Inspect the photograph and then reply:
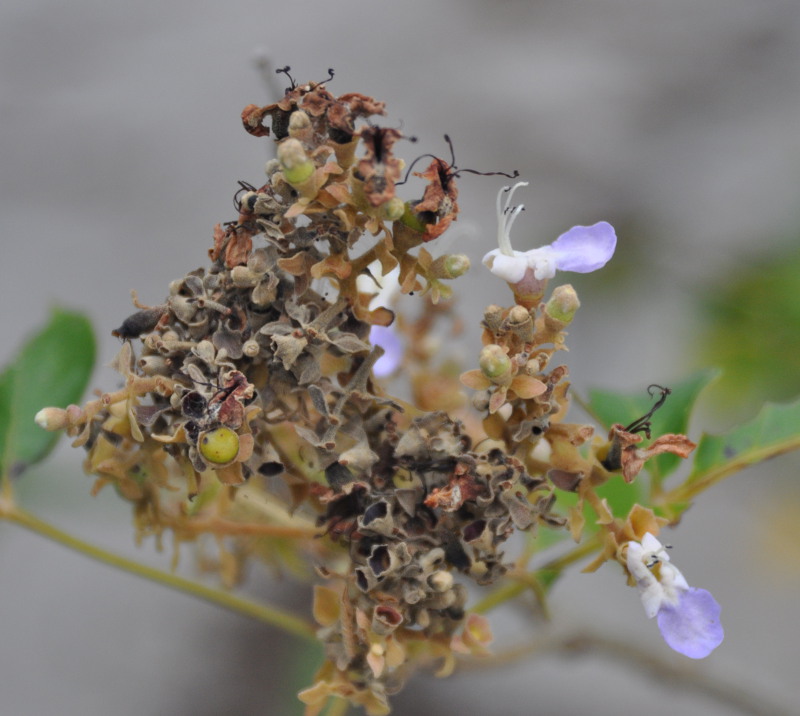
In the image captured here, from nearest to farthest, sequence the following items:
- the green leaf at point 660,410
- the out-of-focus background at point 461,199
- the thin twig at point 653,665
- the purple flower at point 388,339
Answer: the green leaf at point 660,410 → the purple flower at point 388,339 → the thin twig at point 653,665 → the out-of-focus background at point 461,199

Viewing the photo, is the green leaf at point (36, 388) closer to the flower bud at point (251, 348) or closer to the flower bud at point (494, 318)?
the flower bud at point (251, 348)

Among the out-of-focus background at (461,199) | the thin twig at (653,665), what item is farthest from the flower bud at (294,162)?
the out-of-focus background at (461,199)

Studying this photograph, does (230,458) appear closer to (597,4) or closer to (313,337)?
(313,337)

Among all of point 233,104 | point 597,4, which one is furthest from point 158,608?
point 597,4

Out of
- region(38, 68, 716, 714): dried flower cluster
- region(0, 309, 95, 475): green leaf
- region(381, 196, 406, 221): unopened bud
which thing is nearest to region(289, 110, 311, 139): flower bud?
region(38, 68, 716, 714): dried flower cluster

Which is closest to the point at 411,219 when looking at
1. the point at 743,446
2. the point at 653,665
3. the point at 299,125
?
the point at 299,125

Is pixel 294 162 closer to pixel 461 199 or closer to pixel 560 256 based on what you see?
pixel 560 256
